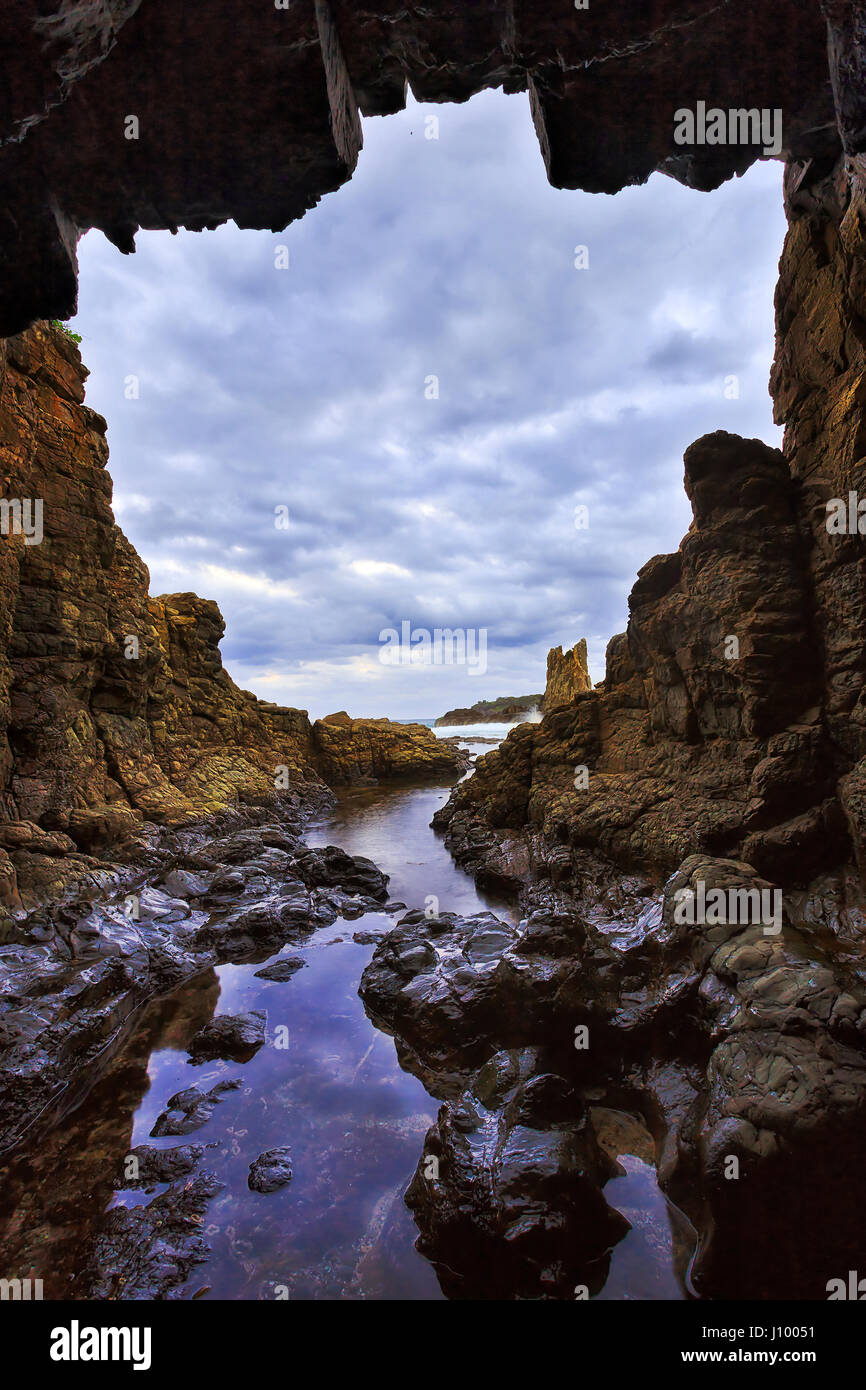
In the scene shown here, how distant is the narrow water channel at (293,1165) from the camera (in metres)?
3.87

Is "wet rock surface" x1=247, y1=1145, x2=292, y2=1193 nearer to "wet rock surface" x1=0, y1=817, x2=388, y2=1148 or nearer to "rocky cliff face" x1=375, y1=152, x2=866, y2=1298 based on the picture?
"wet rock surface" x1=0, y1=817, x2=388, y2=1148

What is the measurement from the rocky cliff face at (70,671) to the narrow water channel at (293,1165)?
17.6 ft

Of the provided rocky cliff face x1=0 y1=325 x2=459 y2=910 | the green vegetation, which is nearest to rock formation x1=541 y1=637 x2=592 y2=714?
rocky cliff face x1=0 y1=325 x2=459 y2=910

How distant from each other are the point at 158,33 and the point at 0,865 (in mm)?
12032

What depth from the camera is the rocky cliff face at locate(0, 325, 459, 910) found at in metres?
11.7

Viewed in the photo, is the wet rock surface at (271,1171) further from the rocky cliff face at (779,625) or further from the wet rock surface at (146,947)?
the rocky cliff face at (779,625)

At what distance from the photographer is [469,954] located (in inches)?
312

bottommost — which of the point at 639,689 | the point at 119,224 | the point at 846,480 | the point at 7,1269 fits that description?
the point at 7,1269

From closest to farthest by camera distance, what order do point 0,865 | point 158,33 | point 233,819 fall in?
point 158,33 → point 0,865 → point 233,819

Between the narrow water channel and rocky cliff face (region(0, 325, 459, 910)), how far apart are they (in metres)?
5.36
